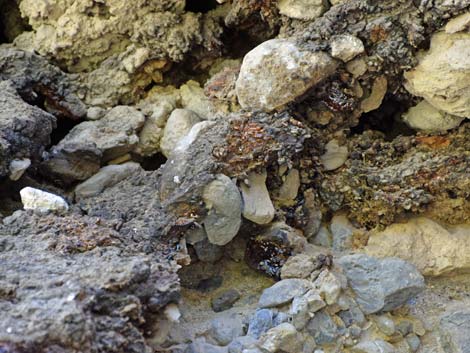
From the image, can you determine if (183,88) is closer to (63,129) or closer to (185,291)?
(63,129)

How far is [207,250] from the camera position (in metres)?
1.38

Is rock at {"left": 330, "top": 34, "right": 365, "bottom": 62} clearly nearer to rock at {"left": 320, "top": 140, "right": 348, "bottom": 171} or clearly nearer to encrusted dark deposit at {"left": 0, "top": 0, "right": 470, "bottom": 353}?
encrusted dark deposit at {"left": 0, "top": 0, "right": 470, "bottom": 353}

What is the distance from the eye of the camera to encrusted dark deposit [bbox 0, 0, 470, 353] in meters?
1.29

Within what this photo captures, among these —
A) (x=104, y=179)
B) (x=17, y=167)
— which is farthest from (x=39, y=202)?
(x=104, y=179)

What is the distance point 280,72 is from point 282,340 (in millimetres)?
640

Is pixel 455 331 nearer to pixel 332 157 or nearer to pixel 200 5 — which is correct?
pixel 332 157

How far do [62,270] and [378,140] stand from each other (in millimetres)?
947

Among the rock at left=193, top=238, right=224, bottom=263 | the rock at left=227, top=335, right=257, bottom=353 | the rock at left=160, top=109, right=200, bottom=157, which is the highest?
the rock at left=160, top=109, right=200, bottom=157

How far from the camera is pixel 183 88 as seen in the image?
174 cm

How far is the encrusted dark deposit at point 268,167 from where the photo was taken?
129 cm

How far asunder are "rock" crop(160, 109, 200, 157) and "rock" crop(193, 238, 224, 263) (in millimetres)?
353

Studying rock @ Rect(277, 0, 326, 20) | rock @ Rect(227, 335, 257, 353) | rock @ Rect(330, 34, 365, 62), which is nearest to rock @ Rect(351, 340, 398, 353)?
rock @ Rect(227, 335, 257, 353)

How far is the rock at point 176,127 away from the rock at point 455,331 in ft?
2.81

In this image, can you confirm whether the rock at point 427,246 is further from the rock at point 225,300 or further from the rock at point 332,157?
the rock at point 225,300
